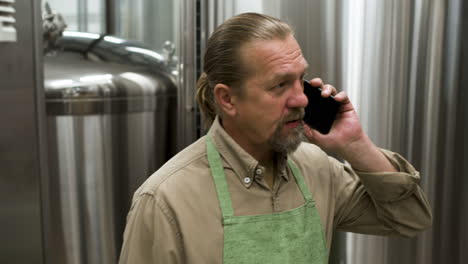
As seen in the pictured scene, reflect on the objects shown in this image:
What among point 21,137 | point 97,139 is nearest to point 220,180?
point 21,137

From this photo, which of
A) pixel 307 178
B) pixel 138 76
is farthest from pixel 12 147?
pixel 307 178

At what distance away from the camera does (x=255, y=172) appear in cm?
119

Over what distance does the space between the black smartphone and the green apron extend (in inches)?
4.7

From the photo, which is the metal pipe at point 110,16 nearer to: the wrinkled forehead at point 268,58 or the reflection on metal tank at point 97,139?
the reflection on metal tank at point 97,139

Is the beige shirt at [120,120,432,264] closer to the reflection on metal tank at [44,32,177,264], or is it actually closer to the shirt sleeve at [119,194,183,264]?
the shirt sleeve at [119,194,183,264]

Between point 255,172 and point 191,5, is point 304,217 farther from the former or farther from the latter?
point 191,5

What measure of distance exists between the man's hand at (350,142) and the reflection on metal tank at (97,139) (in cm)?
85

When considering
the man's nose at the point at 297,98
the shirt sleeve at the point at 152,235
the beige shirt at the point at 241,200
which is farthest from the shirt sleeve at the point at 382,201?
the shirt sleeve at the point at 152,235

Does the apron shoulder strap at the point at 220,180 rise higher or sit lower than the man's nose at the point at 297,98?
lower

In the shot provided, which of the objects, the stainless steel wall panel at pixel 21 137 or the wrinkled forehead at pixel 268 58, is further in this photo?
the stainless steel wall panel at pixel 21 137

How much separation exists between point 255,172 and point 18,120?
75cm

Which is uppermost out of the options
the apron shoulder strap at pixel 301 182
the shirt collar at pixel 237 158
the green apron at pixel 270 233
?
the shirt collar at pixel 237 158

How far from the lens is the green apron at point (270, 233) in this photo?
3.74 feet

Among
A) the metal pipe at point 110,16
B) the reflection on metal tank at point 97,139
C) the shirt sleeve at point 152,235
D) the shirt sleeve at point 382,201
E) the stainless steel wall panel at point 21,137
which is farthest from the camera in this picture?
the metal pipe at point 110,16
